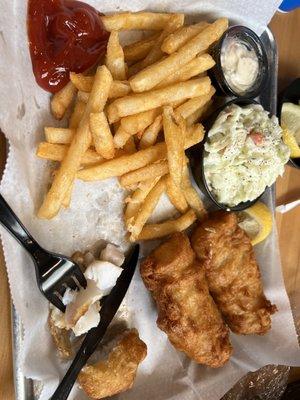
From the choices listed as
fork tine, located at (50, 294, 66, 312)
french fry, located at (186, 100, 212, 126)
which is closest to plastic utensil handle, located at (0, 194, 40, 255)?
fork tine, located at (50, 294, 66, 312)

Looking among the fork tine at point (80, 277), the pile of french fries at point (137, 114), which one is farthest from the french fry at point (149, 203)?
the fork tine at point (80, 277)

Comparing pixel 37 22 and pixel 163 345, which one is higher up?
pixel 37 22

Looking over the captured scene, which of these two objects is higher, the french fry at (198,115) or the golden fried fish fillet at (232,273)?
the french fry at (198,115)

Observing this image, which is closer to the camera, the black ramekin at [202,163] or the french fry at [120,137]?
the french fry at [120,137]

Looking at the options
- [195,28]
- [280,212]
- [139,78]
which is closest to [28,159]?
[139,78]

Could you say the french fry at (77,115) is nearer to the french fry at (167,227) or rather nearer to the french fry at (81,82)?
the french fry at (81,82)

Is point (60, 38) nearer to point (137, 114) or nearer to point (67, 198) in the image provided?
point (137, 114)

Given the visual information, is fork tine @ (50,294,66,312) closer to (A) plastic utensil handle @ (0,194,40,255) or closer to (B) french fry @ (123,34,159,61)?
(A) plastic utensil handle @ (0,194,40,255)

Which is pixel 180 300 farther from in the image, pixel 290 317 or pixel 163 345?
pixel 290 317
